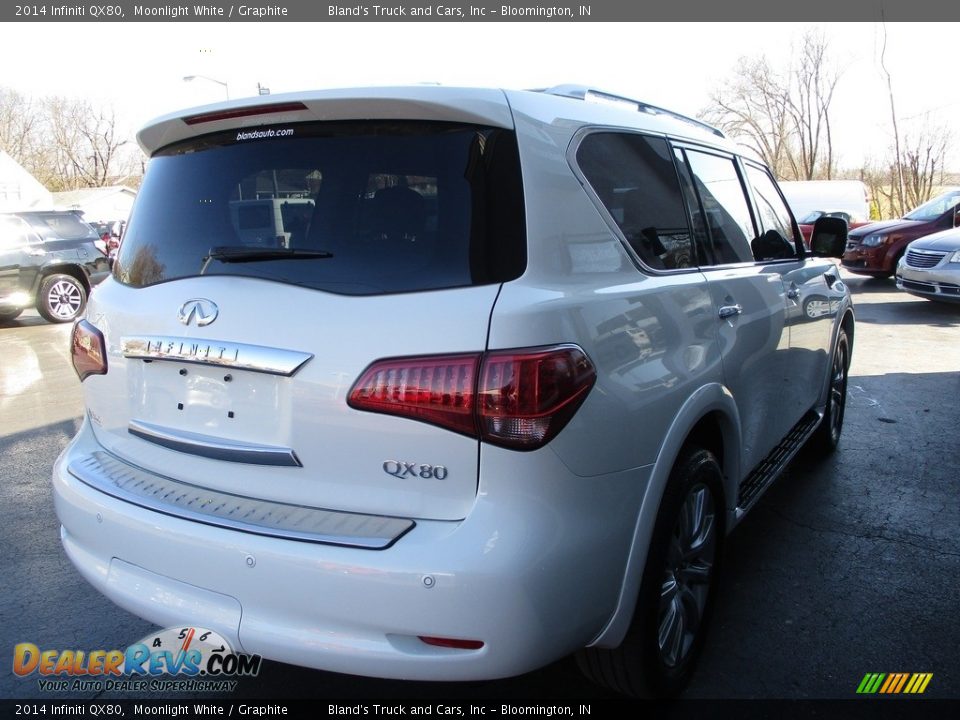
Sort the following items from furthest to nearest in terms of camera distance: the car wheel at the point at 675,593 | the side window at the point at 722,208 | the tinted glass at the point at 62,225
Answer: the tinted glass at the point at 62,225 < the side window at the point at 722,208 < the car wheel at the point at 675,593

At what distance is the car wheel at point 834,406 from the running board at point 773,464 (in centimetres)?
34

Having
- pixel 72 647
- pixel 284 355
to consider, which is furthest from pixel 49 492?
pixel 284 355

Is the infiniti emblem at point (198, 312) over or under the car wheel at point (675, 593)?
over

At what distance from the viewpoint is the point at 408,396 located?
1891mm

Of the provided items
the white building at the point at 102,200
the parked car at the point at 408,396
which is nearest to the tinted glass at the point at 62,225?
the parked car at the point at 408,396

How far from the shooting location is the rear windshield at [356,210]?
2002mm

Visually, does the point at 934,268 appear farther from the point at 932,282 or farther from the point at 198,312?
the point at 198,312

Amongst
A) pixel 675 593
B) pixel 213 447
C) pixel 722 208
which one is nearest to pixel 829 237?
pixel 722 208

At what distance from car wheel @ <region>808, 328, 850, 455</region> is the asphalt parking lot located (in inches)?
4.7

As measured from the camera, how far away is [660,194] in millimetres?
2721

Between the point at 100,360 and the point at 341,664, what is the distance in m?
1.29

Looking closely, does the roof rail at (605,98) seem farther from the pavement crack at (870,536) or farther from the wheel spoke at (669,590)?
the pavement crack at (870,536)

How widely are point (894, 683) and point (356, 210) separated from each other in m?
2.39

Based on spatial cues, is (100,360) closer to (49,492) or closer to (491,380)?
(491,380)
